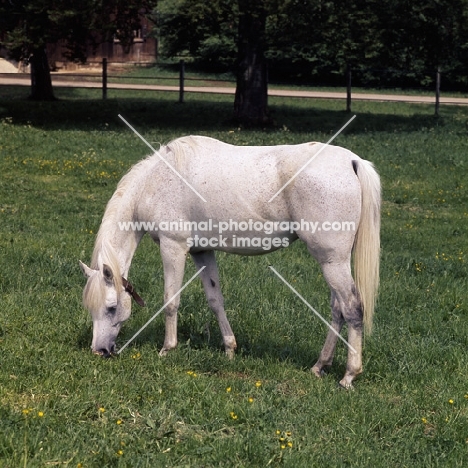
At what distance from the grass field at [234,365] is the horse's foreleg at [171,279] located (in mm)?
166

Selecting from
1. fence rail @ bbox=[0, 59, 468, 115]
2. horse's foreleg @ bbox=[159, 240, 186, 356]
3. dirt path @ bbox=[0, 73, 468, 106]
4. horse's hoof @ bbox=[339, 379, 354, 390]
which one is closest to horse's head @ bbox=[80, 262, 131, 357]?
horse's foreleg @ bbox=[159, 240, 186, 356]

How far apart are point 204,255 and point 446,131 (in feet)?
55.4

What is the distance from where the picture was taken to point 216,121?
24.1m

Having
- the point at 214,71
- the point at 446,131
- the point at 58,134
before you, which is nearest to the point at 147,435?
the point at 58,134

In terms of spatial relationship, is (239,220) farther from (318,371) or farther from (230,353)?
(318,371)

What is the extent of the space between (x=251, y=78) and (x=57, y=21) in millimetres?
5912

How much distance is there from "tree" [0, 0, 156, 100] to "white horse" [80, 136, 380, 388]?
1421 cm

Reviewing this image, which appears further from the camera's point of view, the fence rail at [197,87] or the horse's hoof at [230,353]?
the fence rail at [197,87]

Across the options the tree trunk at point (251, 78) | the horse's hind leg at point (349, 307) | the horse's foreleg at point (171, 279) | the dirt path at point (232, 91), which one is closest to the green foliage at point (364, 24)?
the tree trunk at point (251, 78)

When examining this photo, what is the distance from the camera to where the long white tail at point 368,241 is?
6.27 m

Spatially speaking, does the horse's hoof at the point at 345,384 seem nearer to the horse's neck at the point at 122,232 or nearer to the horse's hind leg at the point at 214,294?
the horse's hind leg at the point at 214,294

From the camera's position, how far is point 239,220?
6.50 m

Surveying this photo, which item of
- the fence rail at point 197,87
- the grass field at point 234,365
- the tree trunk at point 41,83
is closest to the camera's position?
the grass field at point 234,365

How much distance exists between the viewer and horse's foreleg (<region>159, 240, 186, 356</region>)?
674cm
